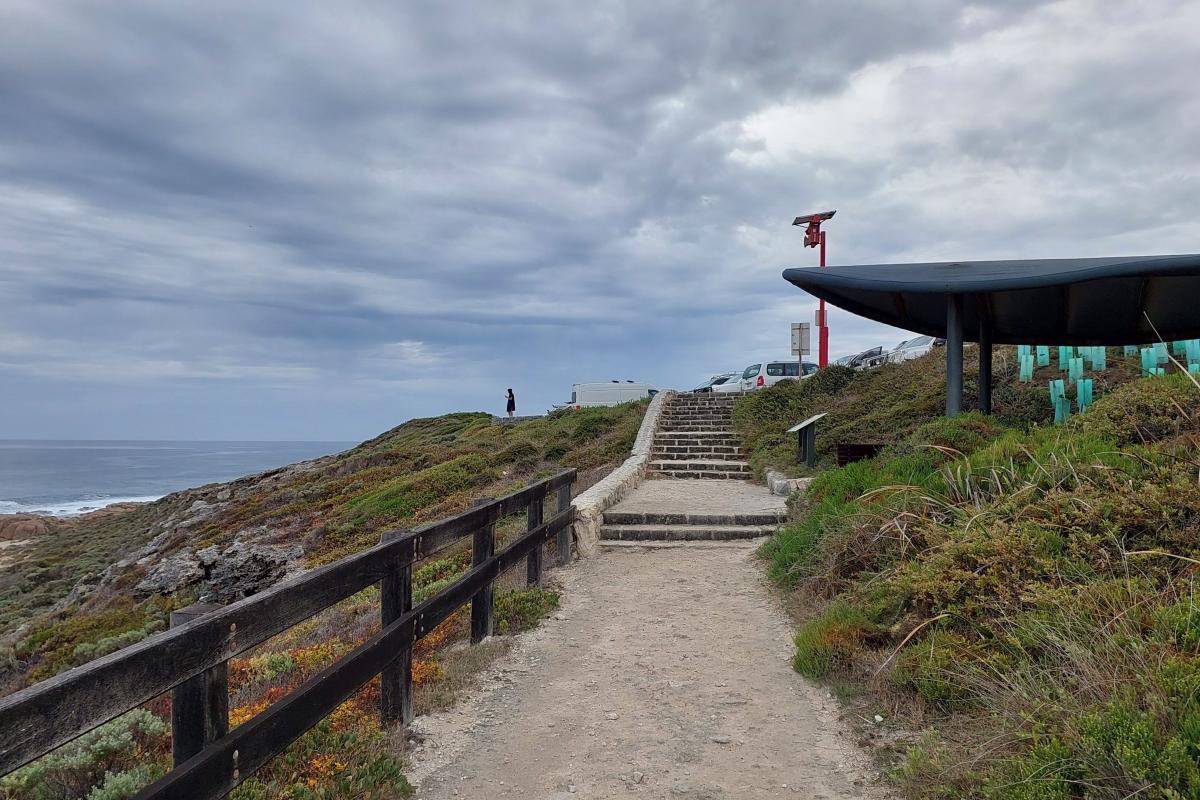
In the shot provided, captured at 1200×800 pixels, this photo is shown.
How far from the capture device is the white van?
115ft

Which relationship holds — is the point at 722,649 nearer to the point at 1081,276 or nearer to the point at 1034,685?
the point at 1034,685

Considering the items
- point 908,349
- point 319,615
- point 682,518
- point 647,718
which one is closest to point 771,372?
point 908,349

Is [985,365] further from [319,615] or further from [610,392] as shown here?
[610,392]

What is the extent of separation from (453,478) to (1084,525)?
14.6 metres

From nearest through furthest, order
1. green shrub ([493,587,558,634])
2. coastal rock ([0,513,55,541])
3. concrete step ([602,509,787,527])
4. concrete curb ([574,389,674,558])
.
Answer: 1. green shrub ([493,587,558,634])
2. concrete curb ([574,389,674,558])
3. concrete step ([602,509,787,527])
4. coastal rock ([0,513,55,541])

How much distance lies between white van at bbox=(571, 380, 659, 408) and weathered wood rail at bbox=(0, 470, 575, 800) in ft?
99.8

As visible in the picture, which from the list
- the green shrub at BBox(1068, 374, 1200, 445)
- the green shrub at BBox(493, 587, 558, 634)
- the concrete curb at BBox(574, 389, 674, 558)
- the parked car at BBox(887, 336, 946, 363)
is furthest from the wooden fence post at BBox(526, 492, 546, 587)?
the parked car at BBox(887, 336, 946, 363)

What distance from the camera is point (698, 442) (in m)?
19.0

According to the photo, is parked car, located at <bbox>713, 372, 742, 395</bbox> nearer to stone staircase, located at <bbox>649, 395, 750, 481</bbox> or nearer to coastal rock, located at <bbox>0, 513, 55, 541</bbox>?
stone staircase, located at <bbox>649, 395, 750, 481</bbox>

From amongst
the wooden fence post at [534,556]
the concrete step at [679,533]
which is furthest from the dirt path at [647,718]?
the concrete step at [679,533]

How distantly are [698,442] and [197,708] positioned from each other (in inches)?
668

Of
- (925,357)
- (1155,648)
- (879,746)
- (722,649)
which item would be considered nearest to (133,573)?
(722,649)

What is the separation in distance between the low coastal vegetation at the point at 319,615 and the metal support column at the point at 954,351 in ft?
21.4

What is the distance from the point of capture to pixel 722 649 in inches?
215
